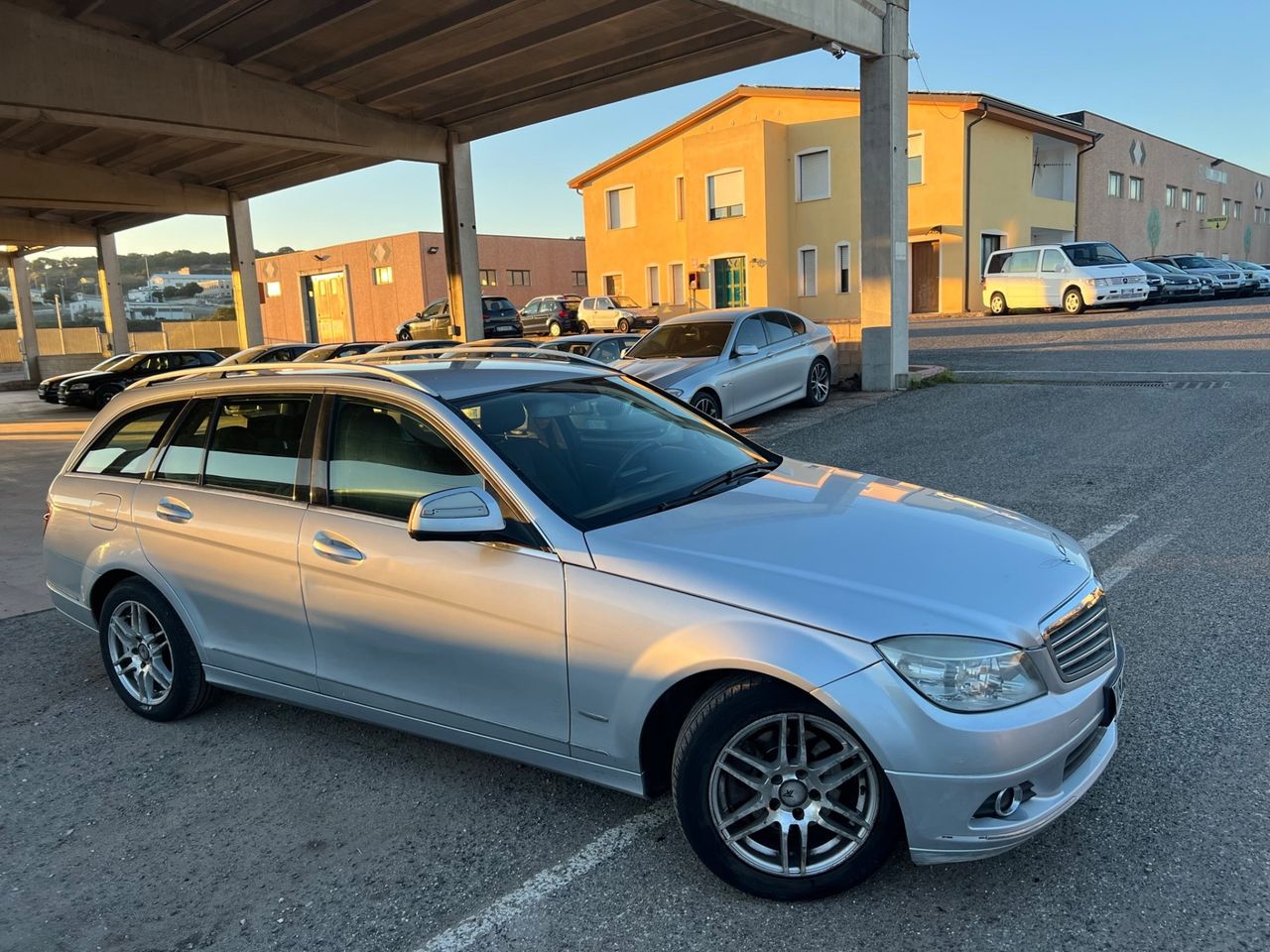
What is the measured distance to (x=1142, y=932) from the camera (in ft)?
8.38

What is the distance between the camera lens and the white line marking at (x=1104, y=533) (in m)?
5.96

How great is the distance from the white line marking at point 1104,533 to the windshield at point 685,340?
5.81 metres

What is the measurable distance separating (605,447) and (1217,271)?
3215cm

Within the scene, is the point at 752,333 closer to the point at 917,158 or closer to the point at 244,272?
the point at 244,272

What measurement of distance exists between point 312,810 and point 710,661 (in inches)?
72.5

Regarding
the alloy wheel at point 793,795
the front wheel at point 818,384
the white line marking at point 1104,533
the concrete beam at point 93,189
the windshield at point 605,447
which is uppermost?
the concrete beam at point 93,189

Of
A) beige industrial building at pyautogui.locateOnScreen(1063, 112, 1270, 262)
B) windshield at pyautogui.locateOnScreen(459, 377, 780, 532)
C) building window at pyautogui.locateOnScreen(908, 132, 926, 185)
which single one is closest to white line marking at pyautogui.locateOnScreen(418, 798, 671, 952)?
windshield at pyautogui.locateOnScreen(459, 377, 780, 532)

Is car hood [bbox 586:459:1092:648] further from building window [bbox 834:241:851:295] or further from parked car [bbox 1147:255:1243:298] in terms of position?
building window [bbox 834:241:851:295]

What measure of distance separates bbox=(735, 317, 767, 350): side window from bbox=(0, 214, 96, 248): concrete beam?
2724cm

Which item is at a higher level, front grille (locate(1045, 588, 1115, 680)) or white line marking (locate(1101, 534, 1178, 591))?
front grille (locate(1045, 588, 1115, 680))

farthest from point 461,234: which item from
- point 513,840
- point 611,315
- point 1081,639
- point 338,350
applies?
point 1081,639

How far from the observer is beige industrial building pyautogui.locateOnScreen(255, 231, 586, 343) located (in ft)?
165

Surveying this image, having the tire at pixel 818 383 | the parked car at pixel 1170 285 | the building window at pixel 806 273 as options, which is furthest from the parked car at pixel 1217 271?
the tire at pixel 818 383

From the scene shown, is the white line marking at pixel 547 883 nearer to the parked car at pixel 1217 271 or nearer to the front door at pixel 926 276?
the parked car at pixel 1217 271
